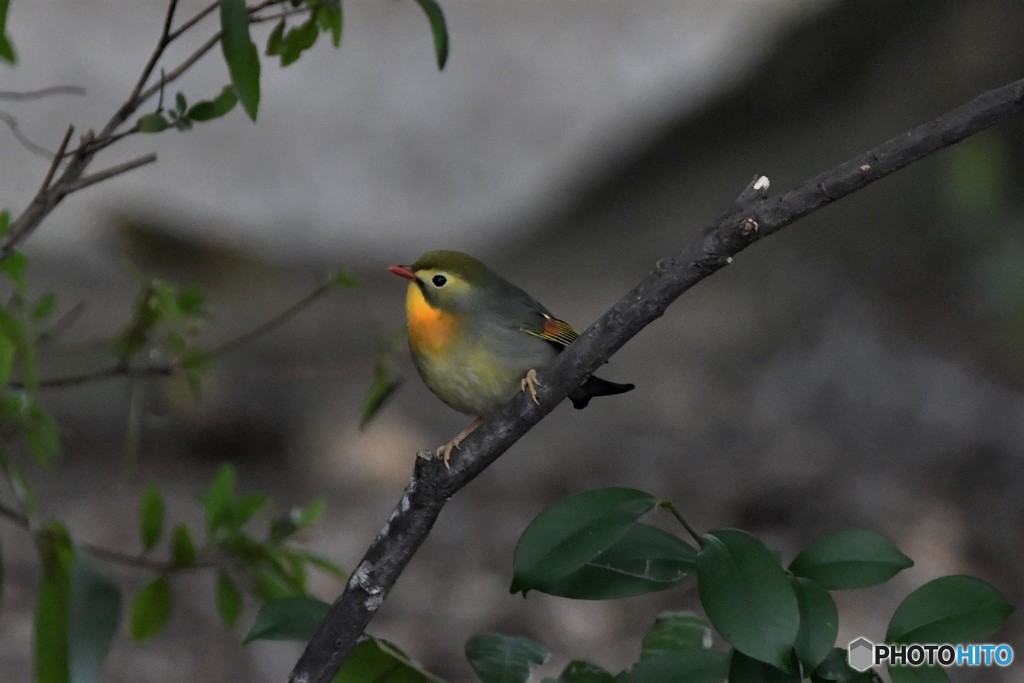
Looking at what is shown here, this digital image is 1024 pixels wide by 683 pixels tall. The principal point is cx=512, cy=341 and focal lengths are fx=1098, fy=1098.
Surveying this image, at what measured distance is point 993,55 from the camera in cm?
504

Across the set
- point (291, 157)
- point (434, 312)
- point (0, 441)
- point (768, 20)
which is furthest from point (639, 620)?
point (768, 20)

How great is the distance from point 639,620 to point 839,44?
337 cm

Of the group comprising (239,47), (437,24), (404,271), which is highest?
(437,24)

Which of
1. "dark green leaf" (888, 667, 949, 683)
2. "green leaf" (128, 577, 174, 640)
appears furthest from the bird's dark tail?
"green leaf" (128, 577, 174, 640)

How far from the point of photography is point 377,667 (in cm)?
152

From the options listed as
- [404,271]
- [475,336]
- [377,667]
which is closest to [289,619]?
[377,667]

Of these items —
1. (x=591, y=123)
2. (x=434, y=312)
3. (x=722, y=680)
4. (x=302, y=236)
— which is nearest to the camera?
(x=722, y=680)

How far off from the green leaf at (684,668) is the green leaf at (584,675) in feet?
0.12

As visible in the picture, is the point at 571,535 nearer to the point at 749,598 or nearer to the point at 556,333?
the point at 749,598

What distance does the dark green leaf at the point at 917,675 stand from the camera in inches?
53.0

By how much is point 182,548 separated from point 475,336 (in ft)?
2.29

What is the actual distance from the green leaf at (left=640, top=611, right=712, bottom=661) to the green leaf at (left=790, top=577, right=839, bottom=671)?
20 cm

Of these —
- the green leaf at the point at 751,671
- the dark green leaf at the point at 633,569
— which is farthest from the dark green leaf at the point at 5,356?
the green leaf at the point at 751,671

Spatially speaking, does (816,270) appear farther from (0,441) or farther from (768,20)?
(0,441)
